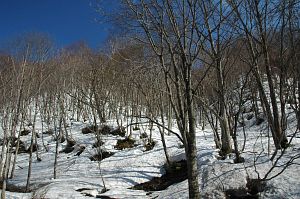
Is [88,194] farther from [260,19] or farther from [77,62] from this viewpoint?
[77,62]

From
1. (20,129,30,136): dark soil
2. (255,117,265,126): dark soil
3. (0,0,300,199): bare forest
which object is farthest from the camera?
(20,129,30,136): dark soil

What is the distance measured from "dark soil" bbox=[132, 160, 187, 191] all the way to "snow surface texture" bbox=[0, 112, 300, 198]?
1.34 feet

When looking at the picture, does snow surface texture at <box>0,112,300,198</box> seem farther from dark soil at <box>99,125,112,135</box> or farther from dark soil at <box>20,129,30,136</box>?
dark soil at <box>20,129,30,136</box>

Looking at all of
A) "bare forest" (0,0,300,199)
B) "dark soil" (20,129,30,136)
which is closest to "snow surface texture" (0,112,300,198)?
"bare forest" (0,0,300,199)

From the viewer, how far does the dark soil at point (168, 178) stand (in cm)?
1186

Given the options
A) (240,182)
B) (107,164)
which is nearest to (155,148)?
(107,164)

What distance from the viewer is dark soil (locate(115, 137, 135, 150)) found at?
18.3 m

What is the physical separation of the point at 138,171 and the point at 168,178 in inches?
67.8

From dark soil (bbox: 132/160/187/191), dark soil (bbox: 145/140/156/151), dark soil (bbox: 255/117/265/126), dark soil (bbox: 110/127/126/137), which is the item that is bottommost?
dark soil (bbox: 132/160/187/191)

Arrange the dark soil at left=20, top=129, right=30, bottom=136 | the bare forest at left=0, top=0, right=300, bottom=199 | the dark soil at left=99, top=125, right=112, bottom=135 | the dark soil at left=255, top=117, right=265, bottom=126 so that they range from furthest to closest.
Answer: the dark soil at left=20, top=129, right=30, bottom=136
the dark soil at left=255, top=117, right=265, bottom=126
the dark soil at left=99, top=125, right=112, bottom=135
the bare forest at left=0, top=0, right=300, bottom=199

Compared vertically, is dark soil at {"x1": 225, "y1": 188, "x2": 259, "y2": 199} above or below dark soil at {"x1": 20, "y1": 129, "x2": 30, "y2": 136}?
below

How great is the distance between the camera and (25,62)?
12867 millimetres

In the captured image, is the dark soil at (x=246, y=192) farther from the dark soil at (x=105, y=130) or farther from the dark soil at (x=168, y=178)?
the dark soil at (x=105, y=130)

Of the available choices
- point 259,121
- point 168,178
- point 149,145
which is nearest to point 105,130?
point 149,145
